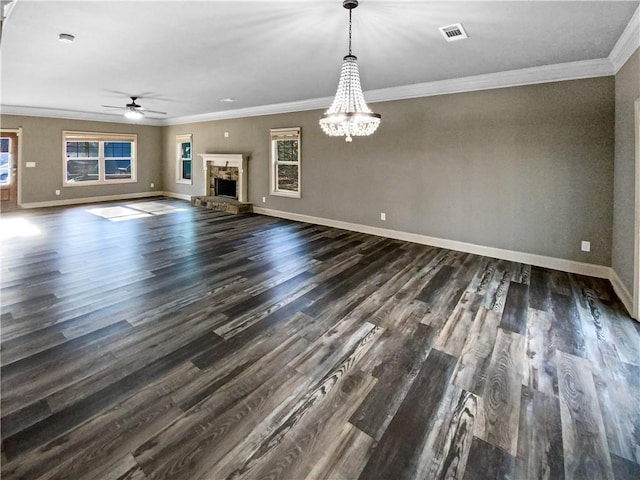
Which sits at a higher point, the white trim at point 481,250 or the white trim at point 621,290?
the white trim at point 481,250

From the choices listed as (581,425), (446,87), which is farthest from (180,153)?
(581,425)

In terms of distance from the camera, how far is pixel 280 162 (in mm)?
7938

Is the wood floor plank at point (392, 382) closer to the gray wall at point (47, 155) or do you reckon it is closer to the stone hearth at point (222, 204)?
the stone hearth at point (222, 204)

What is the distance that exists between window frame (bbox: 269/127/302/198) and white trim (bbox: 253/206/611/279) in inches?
25.1

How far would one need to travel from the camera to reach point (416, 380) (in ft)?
7.28

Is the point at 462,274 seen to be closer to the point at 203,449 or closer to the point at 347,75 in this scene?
the point at 347,75

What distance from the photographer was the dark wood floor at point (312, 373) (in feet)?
5.29

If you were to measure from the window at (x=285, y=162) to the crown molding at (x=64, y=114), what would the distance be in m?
4.96

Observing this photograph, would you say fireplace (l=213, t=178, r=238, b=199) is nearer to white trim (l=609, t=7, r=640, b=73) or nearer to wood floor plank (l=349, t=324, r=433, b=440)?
wood floor plank (l=349, t=324, r=433, b=440)

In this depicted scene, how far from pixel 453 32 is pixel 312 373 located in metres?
3.41

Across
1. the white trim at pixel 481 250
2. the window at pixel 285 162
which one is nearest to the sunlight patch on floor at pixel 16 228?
the window at pixel 285 162

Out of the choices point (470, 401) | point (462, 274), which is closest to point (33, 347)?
point (470, 401)

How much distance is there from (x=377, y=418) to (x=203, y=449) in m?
0.92

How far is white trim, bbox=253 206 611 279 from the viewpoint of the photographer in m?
4.38
